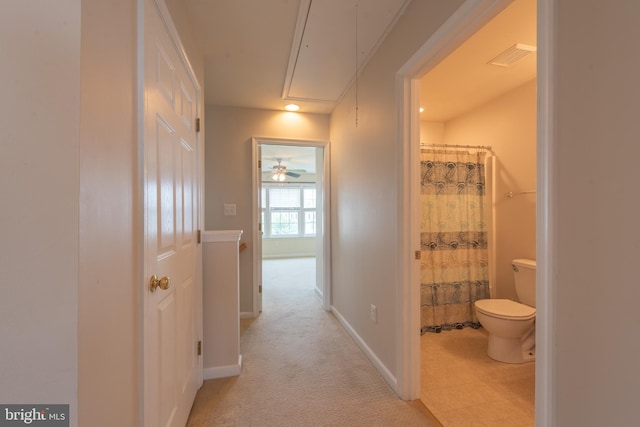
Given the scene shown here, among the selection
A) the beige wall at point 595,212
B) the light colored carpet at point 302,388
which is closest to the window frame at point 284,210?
the light colored carpet at point 302,388

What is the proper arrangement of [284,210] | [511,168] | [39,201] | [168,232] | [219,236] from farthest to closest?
1. [284,210]
2. [511,168]
3. [219,236]
4. [168,232]
5. [39,201]

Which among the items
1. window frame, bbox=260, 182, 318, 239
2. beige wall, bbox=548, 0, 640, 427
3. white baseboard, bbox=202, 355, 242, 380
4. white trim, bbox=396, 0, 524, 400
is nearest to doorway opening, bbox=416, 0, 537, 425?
white trim, bbox=396, 0, 524, 400

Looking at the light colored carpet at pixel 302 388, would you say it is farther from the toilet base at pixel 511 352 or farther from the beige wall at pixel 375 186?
the toilet base at pixel 511 352

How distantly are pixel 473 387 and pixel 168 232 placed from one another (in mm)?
2195

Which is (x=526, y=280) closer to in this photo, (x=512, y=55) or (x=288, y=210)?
(x=512, y=55)

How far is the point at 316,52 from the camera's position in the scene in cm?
215

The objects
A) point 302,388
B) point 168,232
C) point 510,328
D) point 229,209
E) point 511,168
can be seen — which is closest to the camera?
point 168,232

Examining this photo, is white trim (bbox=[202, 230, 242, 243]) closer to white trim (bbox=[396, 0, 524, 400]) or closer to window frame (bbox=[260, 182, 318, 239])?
white trim (bbox=[396, 0, 524, 400])

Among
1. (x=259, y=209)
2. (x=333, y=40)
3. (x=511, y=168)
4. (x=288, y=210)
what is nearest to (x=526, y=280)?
(x=511, y=168)

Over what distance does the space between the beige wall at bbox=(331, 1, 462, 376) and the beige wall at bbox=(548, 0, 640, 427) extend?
2.39ft

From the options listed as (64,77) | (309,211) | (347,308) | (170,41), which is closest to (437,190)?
(347,308)

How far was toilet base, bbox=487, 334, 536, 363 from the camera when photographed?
217 centimetres

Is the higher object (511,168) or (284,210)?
(511,168)

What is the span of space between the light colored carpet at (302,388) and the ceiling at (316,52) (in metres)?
2.49
